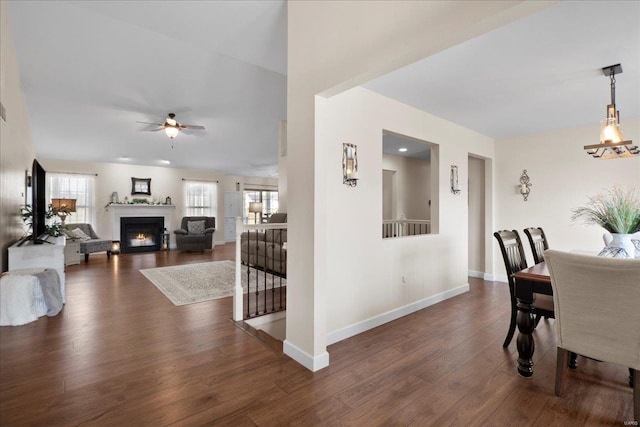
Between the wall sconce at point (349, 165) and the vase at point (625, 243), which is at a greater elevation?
the wall sconce at point (349, 165)

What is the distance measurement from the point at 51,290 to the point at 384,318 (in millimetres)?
3851

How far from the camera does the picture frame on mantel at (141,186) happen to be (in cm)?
879

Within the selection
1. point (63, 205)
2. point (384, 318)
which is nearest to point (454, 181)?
point (384, 318)

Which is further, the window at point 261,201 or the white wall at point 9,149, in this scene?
the window at point 261,201

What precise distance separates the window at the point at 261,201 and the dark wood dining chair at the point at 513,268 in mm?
9162

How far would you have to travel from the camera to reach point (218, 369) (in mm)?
2270

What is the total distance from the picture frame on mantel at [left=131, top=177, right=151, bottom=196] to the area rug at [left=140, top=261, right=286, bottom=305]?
3.92 m

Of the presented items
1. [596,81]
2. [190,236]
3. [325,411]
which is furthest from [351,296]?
[190,236]

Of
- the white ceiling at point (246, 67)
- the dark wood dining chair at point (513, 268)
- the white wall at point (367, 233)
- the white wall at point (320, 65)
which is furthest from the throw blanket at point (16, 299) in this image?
the dark wood dining chair at point (513, 268)

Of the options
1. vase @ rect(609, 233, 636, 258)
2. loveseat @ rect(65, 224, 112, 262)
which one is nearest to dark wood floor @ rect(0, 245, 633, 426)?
vase @ rect(609, 233, 636, 258)

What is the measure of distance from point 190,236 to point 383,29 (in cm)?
791

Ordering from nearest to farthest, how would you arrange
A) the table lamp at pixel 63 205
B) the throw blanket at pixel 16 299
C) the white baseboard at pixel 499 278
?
the throw blanket at pixel 16 299
the white baseboard at pixel 499 278
the table lamp at pixel 63 205

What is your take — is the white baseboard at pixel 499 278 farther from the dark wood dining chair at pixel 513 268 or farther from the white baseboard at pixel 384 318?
the dark wood dining chair at pixel 513 268

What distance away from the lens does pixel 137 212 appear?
8.70 m
